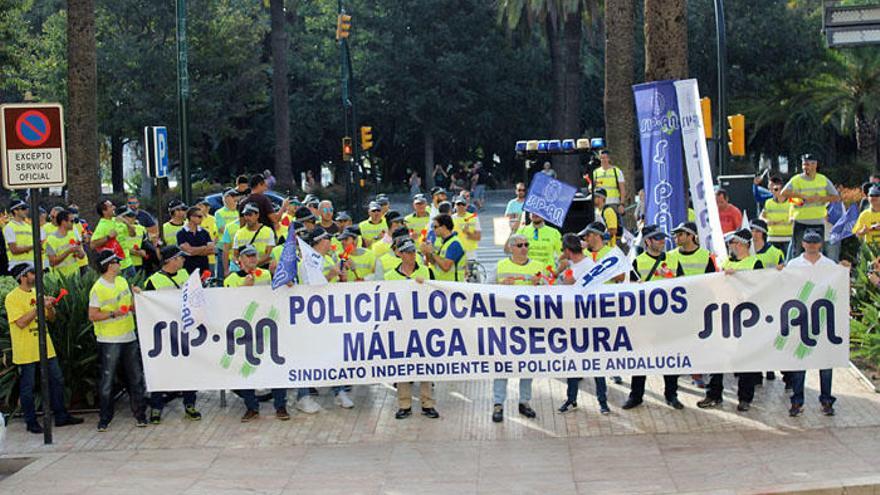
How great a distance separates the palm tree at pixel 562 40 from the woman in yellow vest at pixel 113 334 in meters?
32.6

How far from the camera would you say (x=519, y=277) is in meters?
12.4

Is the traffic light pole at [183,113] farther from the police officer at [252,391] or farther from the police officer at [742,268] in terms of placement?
the police officer at [742,268]

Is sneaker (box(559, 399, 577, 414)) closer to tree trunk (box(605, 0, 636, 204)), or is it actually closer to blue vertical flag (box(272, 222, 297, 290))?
blue vertical flag (box(272, 222, 297, 290))

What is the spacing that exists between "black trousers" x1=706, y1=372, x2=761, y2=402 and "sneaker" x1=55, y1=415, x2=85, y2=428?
19.7ft

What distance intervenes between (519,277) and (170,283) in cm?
332

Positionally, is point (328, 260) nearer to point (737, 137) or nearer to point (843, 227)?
point (843, 227)

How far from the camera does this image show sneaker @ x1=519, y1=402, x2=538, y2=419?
40.5 feet

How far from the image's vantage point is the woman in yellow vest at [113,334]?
40.3 feet

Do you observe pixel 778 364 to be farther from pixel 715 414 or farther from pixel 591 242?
pixel 591 242

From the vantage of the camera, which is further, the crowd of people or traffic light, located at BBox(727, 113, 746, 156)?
traffic light, located at BBox(727, 113, 746, 156)

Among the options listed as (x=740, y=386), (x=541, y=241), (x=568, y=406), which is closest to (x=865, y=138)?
(x=541, y=241)

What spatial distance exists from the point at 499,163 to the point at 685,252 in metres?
56.8

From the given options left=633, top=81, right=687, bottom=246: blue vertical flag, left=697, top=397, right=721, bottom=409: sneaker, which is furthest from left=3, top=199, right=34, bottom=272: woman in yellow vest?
left=697, top=397, right=721, bottom=409: sneaker

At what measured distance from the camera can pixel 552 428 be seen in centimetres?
1193
